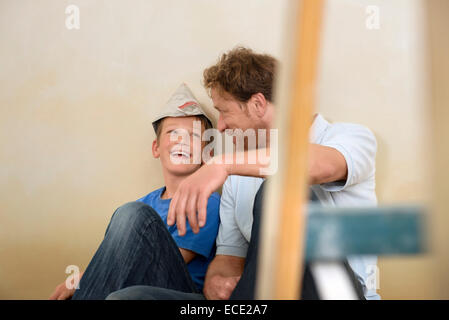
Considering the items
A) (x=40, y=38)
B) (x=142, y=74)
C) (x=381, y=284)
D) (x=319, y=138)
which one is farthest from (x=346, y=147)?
(x=40, y=38)

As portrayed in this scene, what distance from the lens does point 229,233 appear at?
0.95m

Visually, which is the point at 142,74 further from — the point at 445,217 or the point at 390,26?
the point at 445,217

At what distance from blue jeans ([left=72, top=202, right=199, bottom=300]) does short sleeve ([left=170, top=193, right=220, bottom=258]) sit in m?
0.19

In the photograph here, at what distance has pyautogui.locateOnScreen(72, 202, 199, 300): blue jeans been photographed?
26.2 inches

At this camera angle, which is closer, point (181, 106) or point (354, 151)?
point (354, 151)

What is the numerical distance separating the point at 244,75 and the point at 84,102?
1.58ft

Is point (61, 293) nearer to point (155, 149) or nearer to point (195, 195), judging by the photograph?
point (155, 149)

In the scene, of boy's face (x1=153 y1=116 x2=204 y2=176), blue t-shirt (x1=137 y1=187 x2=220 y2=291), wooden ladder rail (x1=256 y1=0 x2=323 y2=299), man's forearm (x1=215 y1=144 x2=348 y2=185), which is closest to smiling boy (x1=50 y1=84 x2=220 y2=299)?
blue t-shirt (x1=137 y1=187 x2=220 y2=291)

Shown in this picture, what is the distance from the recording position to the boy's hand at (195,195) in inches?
17.7

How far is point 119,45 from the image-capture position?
1.17 m

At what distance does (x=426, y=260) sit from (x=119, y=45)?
1.11m

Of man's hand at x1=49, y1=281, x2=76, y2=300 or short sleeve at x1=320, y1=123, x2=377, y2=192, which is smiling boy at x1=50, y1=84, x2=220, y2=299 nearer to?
man's hand at x1=49, y1=281, x2=76, y2=300

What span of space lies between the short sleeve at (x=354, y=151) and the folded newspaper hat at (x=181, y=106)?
1.31ft

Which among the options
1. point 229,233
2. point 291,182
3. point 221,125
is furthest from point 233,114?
point 291,182
